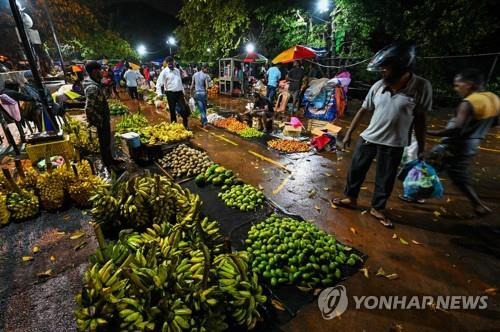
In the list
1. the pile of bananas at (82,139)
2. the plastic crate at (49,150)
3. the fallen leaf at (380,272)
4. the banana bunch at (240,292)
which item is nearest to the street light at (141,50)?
the pile of bananas at (82,139)

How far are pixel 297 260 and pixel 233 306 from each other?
1.04 meters

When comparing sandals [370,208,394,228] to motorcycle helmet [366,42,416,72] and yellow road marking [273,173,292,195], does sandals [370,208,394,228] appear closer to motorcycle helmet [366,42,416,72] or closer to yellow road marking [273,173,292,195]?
yellow road marking [273,173,292,195]

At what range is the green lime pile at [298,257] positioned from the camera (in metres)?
2.89

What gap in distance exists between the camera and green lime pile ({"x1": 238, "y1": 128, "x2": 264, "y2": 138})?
856 centimetres

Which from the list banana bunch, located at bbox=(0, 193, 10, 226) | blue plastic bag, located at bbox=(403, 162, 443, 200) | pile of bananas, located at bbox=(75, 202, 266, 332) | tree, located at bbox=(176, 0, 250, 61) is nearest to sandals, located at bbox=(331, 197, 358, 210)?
blue plastic bag, located at bbox=(403, 162, 443, 200)

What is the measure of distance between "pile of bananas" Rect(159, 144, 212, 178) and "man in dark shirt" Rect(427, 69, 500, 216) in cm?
436

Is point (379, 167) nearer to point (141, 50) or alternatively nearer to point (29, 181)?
point (29, 181)

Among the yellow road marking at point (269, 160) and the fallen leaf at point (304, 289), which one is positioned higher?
the fallen leaf at point (304, 289)

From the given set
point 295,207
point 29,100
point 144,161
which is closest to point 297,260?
point 295,207

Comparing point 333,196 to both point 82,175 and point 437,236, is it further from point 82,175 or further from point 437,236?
point 82,175

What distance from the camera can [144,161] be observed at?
20.2 ft

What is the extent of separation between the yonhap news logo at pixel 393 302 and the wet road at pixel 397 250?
6 cm

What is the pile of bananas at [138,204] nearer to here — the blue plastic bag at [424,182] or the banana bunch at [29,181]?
the banana bunch at [29,181]

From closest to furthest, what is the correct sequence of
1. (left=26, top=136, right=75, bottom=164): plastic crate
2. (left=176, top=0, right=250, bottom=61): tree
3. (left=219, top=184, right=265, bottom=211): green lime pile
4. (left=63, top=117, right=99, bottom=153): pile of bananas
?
(left=219, top=184, right=265, bottom=211): green lime pile, (left=26, top=136, right=75, bottom=164): plastic crate, (left=63, top=117, right=99, bottom=153): pile of bananas, (left=176, top=0, right=250, bottom=61): tree
